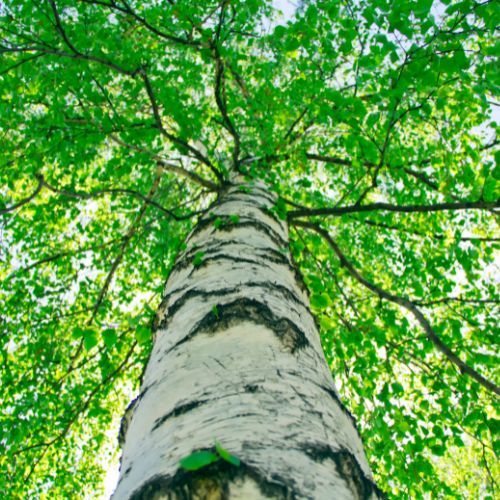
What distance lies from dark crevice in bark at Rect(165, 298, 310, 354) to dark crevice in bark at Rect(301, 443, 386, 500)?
0.40m

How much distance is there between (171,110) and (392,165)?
1983 mm

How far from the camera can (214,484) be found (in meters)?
0.80

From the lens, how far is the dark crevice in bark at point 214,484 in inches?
31.1

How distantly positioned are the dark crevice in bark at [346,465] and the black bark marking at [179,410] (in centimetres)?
31

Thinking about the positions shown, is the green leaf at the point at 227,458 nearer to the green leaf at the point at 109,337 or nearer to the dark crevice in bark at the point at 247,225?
the green leaf at the point at 109,337

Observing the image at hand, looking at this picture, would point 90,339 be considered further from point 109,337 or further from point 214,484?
point 214,484

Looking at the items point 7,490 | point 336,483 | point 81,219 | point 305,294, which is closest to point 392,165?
point 305,294

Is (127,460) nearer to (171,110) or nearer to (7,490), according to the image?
(171,110)

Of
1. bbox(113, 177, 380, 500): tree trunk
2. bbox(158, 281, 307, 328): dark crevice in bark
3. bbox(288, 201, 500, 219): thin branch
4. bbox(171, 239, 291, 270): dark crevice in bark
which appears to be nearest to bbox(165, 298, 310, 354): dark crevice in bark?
bbox(113, 177, 380, 500): tree trunk

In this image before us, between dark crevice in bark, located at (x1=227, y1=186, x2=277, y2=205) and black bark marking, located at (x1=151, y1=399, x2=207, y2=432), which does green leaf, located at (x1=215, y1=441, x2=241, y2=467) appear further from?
dark crevice in bark, located at (x1=227, y1=186, x2=277, y2=205)

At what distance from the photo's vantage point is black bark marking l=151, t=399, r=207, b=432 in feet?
3.56

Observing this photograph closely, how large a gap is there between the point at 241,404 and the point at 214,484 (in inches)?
10.0

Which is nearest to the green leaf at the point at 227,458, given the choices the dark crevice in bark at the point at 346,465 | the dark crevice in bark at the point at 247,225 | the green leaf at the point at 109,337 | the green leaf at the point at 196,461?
the green leaf at the point at 196,461

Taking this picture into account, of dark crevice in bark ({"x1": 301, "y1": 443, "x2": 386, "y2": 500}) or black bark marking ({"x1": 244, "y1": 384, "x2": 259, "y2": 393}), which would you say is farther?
black bark marking ({"x1": 244, "y1": 384, "x2": 259, "y2": 393})
